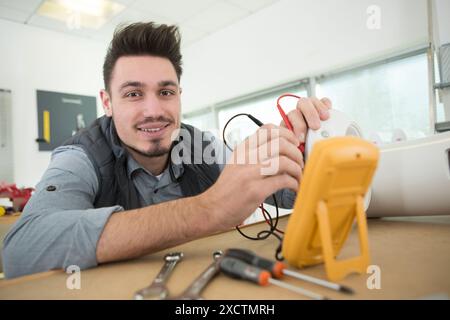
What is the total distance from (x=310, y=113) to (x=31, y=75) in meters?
3.16

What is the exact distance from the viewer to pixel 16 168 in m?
2.72

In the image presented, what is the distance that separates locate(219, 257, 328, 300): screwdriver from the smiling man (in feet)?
0.40

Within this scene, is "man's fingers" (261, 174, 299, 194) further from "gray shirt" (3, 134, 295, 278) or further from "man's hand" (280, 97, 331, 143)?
"gray shirt" (3, 134, 295, 278)

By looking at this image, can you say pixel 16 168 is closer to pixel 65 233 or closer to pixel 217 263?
pixel 65 233

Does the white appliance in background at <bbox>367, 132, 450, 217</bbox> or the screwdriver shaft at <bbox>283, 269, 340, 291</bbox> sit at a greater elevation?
the white appliance in background at <bbox>367, 132, 450, 217</bbox>

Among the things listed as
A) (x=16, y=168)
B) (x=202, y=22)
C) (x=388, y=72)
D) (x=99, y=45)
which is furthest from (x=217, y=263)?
(x=99, y=45)

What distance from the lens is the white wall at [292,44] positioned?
7.10ft

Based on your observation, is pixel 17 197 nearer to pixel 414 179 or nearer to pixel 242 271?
pixel 242 271

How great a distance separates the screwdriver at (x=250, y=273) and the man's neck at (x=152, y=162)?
26.8 inches

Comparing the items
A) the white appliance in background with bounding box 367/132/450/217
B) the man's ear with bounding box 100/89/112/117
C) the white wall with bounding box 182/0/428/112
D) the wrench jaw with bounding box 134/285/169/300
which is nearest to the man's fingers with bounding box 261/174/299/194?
the wrench jaw with bounding box 134/285/169/300

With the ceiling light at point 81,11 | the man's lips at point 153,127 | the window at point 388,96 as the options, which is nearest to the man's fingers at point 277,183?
the man's lips at point 153,127

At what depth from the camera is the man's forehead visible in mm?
961

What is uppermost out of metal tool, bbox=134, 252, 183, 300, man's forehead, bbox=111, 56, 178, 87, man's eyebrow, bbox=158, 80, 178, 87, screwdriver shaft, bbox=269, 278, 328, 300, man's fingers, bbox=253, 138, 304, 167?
man's forehead, bbox=111, 56, 178, 87

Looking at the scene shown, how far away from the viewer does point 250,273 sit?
1.11ft
